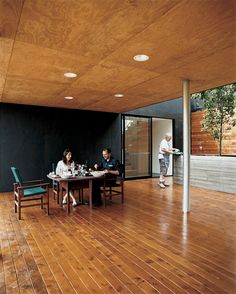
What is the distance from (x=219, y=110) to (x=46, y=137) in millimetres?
5741

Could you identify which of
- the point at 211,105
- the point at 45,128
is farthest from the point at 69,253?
the point at 211,105

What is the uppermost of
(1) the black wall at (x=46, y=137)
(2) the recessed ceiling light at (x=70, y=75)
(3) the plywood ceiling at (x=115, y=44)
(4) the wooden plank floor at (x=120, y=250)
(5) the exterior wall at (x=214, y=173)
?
(3) the plywood ceiling at (x=115, y=44)

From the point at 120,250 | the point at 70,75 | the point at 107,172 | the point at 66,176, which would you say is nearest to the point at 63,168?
the point at 66,176

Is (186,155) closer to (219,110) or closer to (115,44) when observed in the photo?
(115,44)

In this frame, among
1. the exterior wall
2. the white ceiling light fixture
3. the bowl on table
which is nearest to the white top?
the bowl on table

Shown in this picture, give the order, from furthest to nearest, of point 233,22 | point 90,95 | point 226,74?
point 90,95 < point 226,74 < point 233,22

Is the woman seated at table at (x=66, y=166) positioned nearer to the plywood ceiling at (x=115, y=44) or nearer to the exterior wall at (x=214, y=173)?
the plywood ceiling at (x=115, y=44)

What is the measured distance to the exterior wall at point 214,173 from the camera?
580cm

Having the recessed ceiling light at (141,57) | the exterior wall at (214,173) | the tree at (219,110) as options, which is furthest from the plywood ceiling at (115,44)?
the tree at (219,110)

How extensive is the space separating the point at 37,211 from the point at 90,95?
9.80ft

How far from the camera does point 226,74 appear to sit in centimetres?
402

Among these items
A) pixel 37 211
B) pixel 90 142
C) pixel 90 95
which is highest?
pixel 90 95

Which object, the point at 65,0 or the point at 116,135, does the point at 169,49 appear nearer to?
the point at 65,0

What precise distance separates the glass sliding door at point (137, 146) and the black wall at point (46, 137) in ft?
1.33
